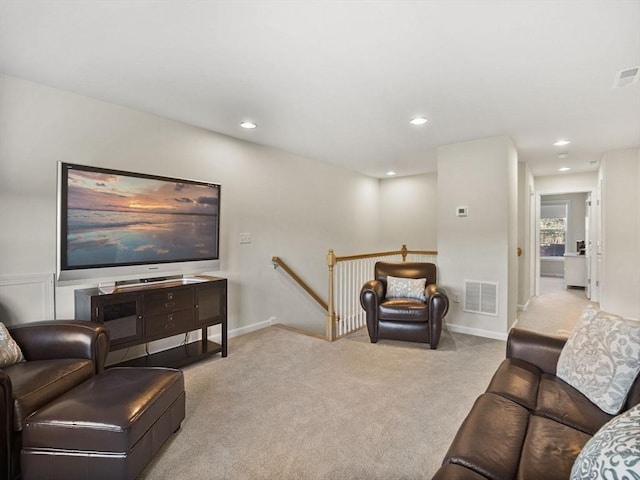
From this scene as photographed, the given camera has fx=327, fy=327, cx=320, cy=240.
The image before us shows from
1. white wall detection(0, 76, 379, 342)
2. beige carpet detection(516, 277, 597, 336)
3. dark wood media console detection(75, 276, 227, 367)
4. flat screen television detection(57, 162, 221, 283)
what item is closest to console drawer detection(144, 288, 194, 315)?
dark wood media console detection(75, 276, 227, 367)

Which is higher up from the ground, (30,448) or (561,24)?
(561,24)

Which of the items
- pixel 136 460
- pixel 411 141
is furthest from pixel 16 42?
pixel 411 141

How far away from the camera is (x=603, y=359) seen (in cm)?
162

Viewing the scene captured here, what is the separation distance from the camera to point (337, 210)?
5773mm

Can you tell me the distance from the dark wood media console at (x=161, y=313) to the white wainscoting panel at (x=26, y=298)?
0.22m

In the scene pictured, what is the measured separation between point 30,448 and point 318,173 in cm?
451

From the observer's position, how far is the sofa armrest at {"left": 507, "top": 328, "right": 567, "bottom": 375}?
2002mm

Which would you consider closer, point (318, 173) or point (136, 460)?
point (136, 460)

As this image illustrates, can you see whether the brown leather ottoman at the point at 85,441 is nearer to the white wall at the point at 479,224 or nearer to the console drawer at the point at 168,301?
the console drawer at the point at 168,301

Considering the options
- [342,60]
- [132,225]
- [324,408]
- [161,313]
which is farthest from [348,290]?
[342,60]

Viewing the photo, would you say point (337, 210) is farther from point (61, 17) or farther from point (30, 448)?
point (30, 448)

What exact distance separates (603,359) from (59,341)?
318 cm

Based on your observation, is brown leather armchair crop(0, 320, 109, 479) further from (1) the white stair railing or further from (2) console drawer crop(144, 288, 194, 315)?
(1) the white stair railing

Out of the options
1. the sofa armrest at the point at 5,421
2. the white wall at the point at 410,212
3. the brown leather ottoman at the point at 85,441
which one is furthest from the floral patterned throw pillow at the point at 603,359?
the white wall at the point at 410,212
